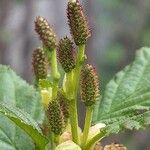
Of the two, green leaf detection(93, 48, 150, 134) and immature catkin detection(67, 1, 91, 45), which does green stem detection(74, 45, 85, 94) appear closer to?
immature catkin detection(67, 1, 91, 45)

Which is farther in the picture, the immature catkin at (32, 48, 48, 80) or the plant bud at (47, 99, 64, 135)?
the immature catkin at (32, 48, 48, 80)

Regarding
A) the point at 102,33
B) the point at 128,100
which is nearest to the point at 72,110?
the point at 128,100

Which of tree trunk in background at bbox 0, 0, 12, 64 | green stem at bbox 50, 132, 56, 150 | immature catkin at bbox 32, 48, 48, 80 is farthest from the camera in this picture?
tree trunk in background at bbox 0, 0, 12, 64

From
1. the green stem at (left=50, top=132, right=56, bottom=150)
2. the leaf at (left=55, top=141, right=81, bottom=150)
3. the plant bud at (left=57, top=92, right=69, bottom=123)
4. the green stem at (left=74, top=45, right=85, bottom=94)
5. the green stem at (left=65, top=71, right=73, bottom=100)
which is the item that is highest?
the green stem at (left=74, top=45, right=85, bottom=94)

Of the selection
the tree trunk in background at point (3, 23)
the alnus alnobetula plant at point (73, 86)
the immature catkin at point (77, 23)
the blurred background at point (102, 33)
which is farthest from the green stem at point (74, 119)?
the tree trunk in background at point (3, 23)

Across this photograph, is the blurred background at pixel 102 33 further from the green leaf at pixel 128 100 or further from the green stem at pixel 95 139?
the green stem at pixel 95 139

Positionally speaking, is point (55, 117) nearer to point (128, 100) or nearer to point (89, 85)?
point (89, 85)

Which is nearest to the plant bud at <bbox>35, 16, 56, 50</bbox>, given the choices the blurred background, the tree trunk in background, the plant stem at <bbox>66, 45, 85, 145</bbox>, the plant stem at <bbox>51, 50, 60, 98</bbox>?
the plant stem at <bbox>51, 50, 60, 98</bbox>
